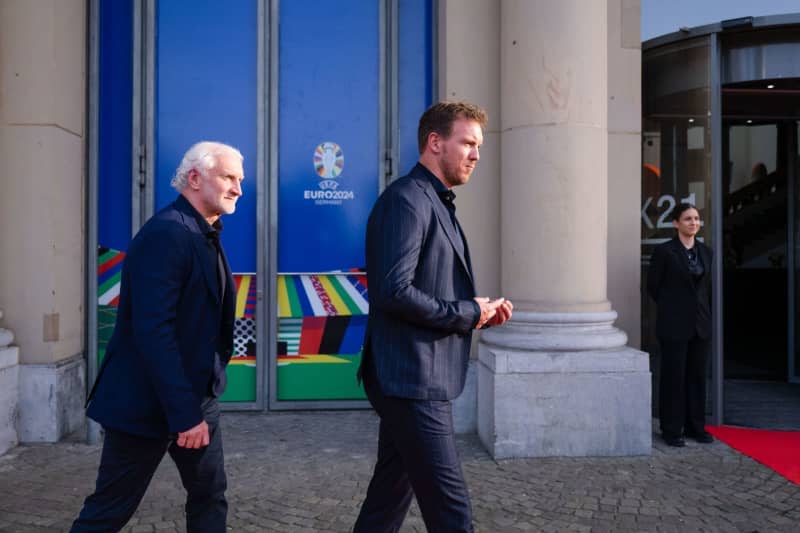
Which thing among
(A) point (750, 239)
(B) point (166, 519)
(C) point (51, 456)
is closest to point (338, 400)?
(C) point (51, 456)

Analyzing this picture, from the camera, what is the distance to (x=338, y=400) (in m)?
6.62

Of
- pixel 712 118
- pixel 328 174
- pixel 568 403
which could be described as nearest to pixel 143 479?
pixel 568 403

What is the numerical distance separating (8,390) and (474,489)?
3.45 meters

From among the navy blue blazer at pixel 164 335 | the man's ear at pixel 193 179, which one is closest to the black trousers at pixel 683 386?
the navy blue blazer at pixel 164 335

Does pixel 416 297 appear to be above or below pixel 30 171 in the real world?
below

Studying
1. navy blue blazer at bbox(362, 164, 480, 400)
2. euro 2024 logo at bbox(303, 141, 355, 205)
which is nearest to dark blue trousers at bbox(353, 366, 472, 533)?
navy blue blazer at bbox(362, 164, 480, 400)

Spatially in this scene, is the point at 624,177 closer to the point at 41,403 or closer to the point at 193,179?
the point at 193,179

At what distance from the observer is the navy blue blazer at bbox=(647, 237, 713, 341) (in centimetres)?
566

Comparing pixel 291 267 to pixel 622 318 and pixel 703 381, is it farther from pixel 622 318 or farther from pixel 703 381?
pixel 703 381

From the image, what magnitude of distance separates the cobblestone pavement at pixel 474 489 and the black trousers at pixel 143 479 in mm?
1106

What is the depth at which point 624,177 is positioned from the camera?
6.21 m

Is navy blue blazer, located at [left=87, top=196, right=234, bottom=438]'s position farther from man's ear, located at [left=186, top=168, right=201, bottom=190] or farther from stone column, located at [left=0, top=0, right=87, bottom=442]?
stone column, located at [left=0, top=0, right=87, bottom=442]

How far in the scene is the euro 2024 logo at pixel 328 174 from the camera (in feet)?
21.6

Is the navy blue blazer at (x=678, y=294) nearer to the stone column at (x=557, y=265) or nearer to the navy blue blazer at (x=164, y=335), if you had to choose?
the stone column at (x=557, y=265)
